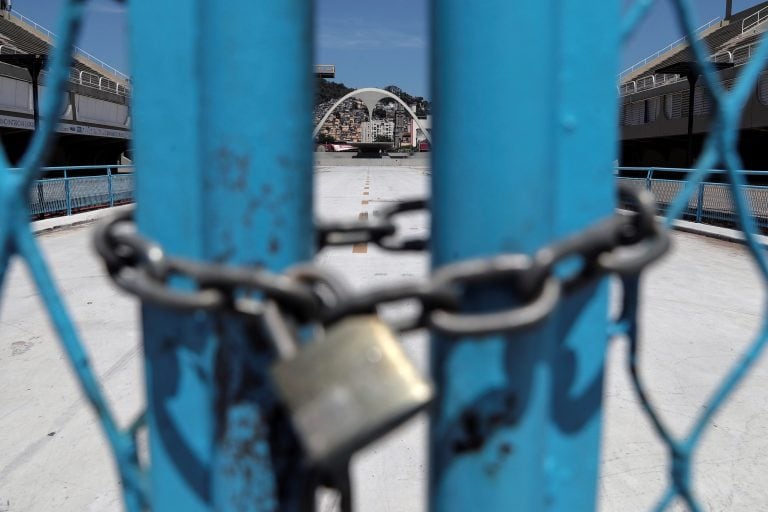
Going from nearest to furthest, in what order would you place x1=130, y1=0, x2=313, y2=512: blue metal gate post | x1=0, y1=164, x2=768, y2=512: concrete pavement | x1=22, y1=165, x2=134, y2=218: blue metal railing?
x1=130, y1=0, x2=313, y2=512: blue metal gate post
x1=0, y1=164, x2=768, y2=512: concrete pavement
x1=22, y1=165, x2=134, y2=218: blue metal railing

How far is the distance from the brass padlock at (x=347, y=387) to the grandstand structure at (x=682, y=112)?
24.1 metres

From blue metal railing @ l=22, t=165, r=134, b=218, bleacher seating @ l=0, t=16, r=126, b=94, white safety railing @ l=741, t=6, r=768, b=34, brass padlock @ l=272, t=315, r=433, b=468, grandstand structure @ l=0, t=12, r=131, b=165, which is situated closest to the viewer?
brass padlock @ l=272, t=315, r=433, b=468

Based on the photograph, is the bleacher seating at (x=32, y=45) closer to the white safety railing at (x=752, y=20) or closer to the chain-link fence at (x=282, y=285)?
the chain-link fence at (x=282, y=285)

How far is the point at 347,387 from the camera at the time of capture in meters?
0.56

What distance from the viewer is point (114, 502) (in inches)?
96.0

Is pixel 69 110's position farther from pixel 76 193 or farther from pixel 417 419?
pixel 417 419

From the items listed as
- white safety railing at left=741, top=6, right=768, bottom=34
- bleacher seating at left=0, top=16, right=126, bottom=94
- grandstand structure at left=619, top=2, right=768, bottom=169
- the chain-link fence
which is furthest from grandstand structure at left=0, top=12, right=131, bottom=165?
white safety railing at left=741, top=6, right=768, bottom=34

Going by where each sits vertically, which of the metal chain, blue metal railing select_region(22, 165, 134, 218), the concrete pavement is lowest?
the concrete pavement

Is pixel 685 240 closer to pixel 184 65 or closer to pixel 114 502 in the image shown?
pixel 114 502

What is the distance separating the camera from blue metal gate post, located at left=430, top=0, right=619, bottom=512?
61 centimetres

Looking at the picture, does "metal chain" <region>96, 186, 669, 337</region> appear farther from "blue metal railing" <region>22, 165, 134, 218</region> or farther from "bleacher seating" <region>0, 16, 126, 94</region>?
"bleacher seating" <region>0, 16, 126, 94</region>

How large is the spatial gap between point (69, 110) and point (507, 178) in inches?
1245

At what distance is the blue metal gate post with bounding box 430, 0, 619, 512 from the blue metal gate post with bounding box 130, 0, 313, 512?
16 centimetres

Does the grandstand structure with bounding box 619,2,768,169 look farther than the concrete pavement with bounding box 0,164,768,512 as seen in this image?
Yes
